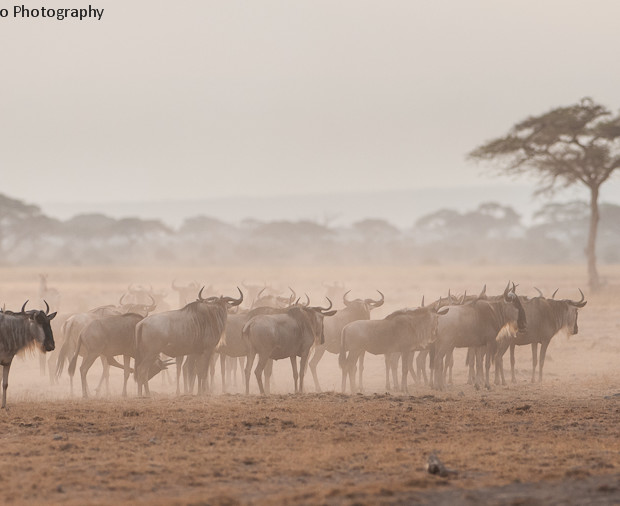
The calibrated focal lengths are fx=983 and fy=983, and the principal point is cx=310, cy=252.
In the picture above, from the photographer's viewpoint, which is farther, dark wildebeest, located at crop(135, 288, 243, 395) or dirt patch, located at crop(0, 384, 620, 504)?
dark wildebeest, located at crop(135, 288, 243, 395)

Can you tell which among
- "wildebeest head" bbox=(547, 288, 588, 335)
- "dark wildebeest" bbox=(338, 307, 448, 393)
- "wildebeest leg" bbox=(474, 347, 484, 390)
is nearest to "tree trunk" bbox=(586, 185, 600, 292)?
"wildebeest head" bbox=(547, 288, 588, 335)

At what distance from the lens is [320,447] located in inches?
470

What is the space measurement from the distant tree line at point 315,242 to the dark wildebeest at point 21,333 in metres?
76.5

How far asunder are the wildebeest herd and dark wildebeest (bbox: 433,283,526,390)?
0.02m

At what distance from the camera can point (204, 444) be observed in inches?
→ 478

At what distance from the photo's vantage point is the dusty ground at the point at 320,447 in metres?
9.65

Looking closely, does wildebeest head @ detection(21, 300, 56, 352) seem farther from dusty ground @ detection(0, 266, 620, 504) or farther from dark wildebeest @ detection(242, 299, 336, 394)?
dark wildebeest @ detection(242, 299, 336, 394)

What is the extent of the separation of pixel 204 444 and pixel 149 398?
4436 mm

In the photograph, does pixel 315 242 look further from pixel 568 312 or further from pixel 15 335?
pixel 15 335

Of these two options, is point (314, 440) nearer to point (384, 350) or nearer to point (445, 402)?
point (445, 402)

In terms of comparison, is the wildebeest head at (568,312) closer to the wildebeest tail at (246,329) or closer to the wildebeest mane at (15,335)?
the wildebeest tail at (246,329)

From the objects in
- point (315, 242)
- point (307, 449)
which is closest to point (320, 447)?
point (307, 449)

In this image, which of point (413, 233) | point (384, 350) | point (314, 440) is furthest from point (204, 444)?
point (413, 233)

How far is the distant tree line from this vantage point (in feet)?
337
